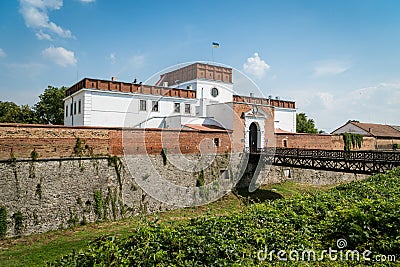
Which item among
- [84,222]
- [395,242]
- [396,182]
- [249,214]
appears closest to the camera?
[395,242]

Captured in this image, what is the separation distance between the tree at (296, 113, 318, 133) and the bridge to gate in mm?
24569

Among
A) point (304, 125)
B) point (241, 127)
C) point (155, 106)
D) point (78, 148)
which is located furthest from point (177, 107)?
point (304, 125)

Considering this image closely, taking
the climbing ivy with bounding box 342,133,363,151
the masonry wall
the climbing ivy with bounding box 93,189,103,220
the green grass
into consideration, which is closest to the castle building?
the masonry wall

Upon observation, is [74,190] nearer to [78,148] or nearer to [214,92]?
[78,148]

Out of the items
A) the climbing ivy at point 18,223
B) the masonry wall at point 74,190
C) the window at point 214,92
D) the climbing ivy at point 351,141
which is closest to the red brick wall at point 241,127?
the window at point 214,92

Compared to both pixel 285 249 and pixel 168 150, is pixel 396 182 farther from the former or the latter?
pixel 168 150

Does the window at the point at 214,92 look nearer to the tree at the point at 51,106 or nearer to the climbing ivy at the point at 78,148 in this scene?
the climbing ivy at the point at 78,148

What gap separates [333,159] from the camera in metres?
16.2

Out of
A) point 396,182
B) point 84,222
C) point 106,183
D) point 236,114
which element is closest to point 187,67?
point 236,114

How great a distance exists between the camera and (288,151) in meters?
20.0

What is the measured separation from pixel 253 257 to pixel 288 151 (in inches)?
677

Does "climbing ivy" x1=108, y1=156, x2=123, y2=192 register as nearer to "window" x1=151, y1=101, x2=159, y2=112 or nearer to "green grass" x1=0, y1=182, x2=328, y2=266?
"green grass" x1=0, y1=182, x2=328, y2=266

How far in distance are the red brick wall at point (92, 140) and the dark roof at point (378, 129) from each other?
87.4ft

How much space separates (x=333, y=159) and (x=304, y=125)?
29927 mm
